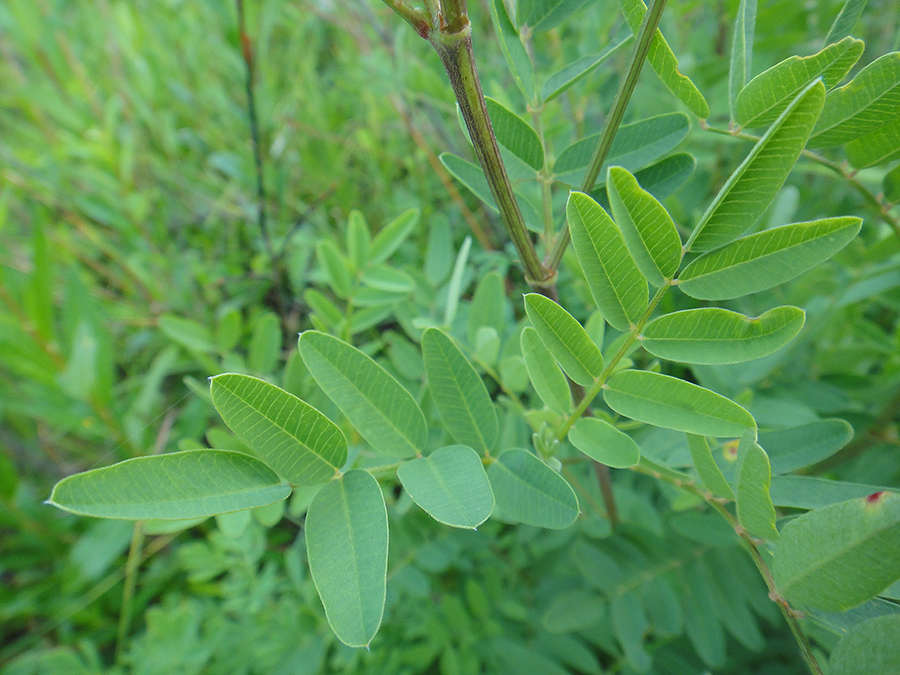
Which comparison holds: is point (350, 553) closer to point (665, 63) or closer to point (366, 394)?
point (366, 394)

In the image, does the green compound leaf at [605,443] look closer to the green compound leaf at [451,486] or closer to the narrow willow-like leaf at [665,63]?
the green compound leaf at [451,486]

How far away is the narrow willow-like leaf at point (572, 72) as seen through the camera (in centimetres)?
39

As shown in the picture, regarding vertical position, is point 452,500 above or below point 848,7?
below

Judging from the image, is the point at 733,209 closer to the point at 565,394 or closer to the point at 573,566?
the point at 565,394

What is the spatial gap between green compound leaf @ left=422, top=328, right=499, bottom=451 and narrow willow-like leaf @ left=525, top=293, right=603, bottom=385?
0.07m

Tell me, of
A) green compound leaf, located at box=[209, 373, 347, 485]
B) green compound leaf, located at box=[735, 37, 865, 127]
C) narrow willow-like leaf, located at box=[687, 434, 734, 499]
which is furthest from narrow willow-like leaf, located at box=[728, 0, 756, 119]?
green compound leaf, located at box=[209, 373, 347, 485]

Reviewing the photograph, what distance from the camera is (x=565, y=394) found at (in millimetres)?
412

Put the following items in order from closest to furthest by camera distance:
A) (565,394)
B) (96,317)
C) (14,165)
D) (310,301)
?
(565,394)
(310,301)
(96,317)
(14,165)

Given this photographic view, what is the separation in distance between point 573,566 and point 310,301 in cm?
47

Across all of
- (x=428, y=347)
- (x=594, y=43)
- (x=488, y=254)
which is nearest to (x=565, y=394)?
(x=428, y=347)

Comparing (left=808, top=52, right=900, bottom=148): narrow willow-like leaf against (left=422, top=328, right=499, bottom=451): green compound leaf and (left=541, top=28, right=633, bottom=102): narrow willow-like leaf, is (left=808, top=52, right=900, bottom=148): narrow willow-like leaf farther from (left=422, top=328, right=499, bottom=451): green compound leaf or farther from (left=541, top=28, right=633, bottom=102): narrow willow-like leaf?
(left=422, top=328, right=499, bottom=451): green compound leaf

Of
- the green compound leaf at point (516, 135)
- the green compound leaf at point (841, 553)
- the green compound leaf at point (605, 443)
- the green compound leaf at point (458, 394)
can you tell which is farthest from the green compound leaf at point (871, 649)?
the green compound leaf at point (516, 135)

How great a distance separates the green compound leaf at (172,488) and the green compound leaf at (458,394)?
0.13 metres

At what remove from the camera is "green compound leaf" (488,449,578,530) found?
36cm
